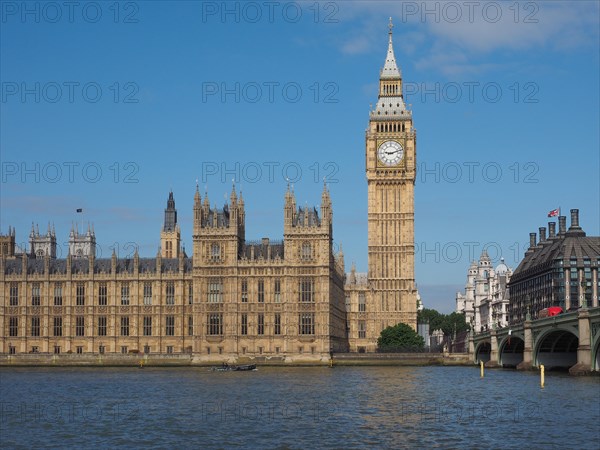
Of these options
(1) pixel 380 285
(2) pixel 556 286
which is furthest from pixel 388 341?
(2) pixel 556 286

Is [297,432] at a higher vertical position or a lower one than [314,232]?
lower

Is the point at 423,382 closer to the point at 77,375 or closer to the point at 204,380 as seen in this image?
the point at 204,380

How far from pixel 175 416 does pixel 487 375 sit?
52959 millimetres

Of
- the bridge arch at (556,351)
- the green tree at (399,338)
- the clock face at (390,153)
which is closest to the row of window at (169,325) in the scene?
the green tree at (399,338)

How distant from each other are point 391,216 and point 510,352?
38614 millimetres

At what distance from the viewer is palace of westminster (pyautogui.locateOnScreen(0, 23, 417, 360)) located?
14225cm

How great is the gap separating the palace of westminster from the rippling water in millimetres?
39806

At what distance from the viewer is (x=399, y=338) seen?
6048 inches

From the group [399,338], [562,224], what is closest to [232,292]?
[399,338]

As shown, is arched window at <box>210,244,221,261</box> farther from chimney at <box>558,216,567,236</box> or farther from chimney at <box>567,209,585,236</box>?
chimney at <box>558,216,567,236</box>

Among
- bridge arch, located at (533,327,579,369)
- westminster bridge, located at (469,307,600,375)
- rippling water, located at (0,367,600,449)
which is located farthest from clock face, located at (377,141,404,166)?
rippling water, located at (0,367,600,449)

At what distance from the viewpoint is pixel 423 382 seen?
96.8m

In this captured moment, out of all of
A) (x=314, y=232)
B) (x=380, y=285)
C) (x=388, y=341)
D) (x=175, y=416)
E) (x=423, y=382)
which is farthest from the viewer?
(x=380, y=285)

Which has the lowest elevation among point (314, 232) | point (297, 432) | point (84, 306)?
point (297, 432)
